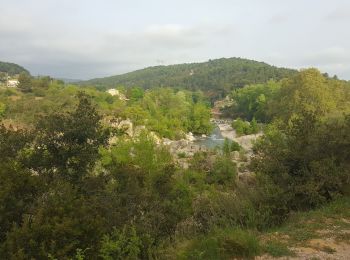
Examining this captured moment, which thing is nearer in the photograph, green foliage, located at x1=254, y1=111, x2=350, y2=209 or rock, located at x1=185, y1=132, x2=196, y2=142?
green foliage, located at x1=254, y1=111, x2=350, y2=209

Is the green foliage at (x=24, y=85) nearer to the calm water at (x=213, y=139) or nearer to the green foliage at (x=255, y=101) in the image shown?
the calm water at (x=213, y=139)

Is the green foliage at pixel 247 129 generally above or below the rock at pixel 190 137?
above

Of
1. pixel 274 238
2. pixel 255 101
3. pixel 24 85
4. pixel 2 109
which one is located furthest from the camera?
pixel 255 101

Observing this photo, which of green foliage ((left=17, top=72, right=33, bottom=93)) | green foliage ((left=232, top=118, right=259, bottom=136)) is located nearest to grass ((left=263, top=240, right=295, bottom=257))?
green foliage ((left=232, top=118, right=259, bottom=136))

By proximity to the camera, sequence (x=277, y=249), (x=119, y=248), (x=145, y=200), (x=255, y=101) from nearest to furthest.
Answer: (x=119, y=248)
(x=277, y=249)
(x=145, y=200)
(x=255, y=101)

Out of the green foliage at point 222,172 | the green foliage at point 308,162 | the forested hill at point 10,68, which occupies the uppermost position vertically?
the forested hill at point 10,68

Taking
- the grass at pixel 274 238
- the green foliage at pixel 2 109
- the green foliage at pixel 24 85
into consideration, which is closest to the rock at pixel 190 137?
the green foliage at pixel 2 109

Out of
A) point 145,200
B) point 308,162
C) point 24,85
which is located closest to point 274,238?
point 145,200

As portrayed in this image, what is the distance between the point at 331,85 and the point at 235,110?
40510mm

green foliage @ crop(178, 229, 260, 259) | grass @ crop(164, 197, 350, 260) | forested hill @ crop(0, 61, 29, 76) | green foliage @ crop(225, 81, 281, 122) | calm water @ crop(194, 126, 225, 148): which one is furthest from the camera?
forested hill @ crop(0, 61, 29, 76)

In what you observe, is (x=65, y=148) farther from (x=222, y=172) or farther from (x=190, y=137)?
(x=190, y=137)

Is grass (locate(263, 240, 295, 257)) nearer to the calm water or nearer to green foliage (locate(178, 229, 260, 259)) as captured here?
green foliage (locate(178, 229, 260, 259))

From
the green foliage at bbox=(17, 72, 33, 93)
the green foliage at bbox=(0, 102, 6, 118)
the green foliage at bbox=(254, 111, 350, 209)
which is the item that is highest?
the green foliage at bbox=(17, 72, 33, 93)

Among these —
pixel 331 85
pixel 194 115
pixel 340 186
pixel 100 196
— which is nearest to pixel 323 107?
pixel 331 85
